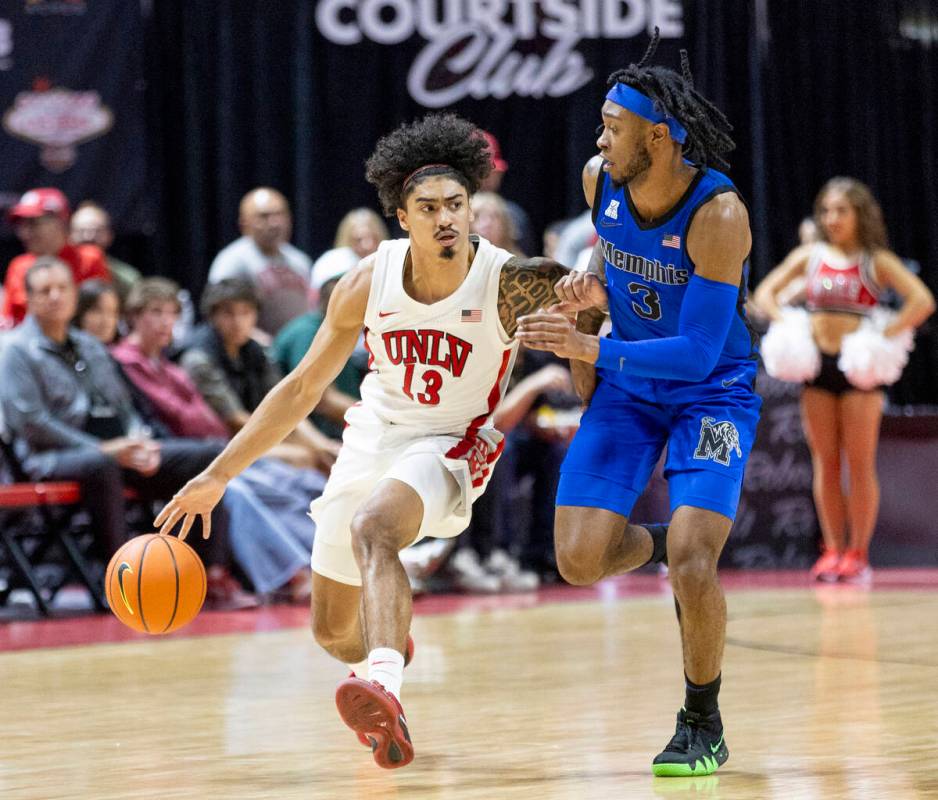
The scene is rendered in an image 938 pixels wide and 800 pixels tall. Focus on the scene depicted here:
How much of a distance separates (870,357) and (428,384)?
5.06 metres

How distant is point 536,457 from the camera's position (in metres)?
9.64

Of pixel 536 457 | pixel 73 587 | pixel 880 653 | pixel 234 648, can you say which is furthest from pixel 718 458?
pixel 73 587

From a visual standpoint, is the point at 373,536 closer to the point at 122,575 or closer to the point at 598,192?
the point at 122,575

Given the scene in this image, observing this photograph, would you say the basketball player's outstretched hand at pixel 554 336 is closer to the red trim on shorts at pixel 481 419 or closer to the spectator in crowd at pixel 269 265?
the red trim on shorts at pixel 481 419

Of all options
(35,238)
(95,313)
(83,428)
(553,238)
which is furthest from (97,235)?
(553,238)

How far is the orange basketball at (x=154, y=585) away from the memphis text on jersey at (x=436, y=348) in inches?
34.2

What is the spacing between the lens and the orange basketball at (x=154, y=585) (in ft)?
15.6

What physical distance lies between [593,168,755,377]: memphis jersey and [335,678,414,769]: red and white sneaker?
1.33 m

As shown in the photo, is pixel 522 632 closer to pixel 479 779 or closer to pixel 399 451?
pixel 399 451

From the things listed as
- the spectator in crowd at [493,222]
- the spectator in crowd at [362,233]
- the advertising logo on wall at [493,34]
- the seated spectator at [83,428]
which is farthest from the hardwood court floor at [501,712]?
the advertising logo on wall at [493,34]

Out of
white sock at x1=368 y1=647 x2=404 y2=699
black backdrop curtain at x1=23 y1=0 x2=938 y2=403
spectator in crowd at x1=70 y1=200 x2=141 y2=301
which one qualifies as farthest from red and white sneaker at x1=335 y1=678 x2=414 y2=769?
black backdrop curtain at x1=23 y1=0 x2=938 y2=403

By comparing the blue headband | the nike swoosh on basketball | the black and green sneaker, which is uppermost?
the blue headband

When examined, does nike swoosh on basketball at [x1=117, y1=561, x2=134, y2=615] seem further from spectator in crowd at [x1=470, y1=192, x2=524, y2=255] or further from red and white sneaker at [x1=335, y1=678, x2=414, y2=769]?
spectator in crowd at [x1=470, y1=192, x2=524, y2=255]

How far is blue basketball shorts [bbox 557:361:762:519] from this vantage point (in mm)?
4516
